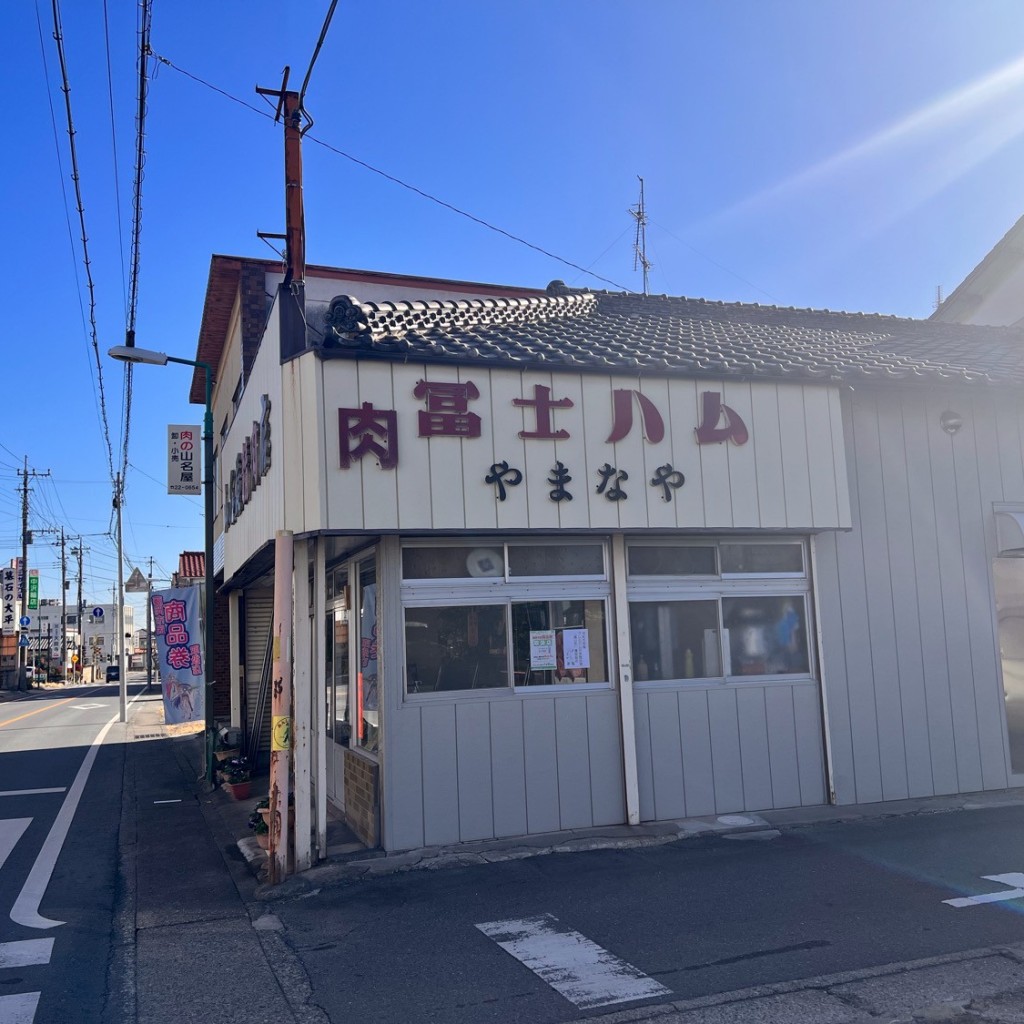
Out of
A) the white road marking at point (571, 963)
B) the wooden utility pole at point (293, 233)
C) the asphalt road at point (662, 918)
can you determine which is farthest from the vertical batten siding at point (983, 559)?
the wooden utility pole at point (293, 233)

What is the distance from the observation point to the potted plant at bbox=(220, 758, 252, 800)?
11.8m

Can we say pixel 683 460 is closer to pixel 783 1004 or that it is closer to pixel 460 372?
pixel 460 372

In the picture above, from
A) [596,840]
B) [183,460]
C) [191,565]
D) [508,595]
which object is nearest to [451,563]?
[508,595]

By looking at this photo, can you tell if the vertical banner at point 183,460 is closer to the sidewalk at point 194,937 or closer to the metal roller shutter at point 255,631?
the metal roller shutter at point 255,631

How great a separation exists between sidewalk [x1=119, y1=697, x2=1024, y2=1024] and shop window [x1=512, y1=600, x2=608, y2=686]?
1404 mm

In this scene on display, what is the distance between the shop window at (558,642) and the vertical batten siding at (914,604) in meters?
2.45

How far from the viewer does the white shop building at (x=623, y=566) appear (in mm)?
7957

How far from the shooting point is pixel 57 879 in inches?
323

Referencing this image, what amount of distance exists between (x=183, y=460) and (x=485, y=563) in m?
9.44

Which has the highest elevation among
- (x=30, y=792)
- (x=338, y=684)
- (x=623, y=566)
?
(x=623, y=566)

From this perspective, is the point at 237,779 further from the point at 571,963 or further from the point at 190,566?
the point at 190,566

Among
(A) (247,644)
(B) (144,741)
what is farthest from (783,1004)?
(B) (144,741)

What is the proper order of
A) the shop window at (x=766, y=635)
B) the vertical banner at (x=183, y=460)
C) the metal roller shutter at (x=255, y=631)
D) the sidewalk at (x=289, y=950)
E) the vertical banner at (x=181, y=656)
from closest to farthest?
the sidewalk at (x=289, y=950)
the shop window at (x=766, y=635)
the vertical banner at (x=181, y=656)
the vertical banner at (x=183, y=460)
the metal roller shutter at (x=255, y=631)

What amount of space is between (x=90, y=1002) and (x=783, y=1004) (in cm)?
374
